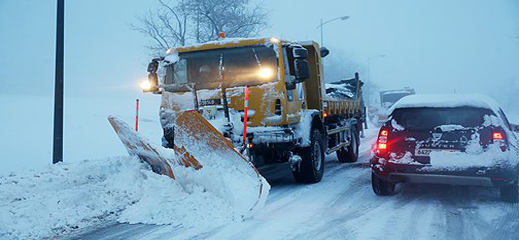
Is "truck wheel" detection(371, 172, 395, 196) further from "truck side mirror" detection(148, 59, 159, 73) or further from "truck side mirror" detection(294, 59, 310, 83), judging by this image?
"truck side mirror" detection(148, 59, 159, 73)

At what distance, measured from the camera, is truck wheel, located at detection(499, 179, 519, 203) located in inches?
226

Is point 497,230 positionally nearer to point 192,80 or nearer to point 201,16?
point 192,80

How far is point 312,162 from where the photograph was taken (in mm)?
7383

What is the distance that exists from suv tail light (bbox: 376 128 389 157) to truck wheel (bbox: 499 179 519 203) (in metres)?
1.56

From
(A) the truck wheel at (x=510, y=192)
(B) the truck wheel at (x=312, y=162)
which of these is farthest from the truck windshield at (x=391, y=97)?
(A) the truck wheel at (x=510, y=192)

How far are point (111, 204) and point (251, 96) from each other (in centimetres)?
249

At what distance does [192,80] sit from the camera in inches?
286

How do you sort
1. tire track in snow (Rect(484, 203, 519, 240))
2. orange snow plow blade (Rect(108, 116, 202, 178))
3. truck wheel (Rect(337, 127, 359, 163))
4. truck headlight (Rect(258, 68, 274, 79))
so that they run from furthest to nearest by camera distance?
1. truck wheel (Rect(337, 127, 359, 163))
2. truck headlight (Rect(258, 68, 274, 79))
3. orange snow plow blade (Rect(108, 116, 202, 178))
4. tire track in snow (Rect(484, 203, 519, 240))

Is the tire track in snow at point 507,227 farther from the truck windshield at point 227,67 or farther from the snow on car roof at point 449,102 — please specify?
the truck windshield at point 227,67

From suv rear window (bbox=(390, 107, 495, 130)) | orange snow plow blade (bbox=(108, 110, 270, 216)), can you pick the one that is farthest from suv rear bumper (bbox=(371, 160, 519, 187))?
orange snow plow blade (bbox=(108, 110, 270, 216))

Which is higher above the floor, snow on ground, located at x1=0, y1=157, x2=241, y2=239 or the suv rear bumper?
the suv rear bumper

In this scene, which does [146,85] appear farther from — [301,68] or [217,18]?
[217,18]

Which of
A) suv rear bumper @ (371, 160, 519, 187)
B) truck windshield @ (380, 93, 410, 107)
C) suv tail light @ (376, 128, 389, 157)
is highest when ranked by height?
truck windshield @ (380, 93, 410, 107)

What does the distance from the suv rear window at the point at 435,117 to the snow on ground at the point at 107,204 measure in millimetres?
2824
